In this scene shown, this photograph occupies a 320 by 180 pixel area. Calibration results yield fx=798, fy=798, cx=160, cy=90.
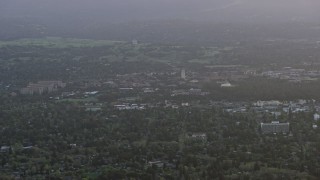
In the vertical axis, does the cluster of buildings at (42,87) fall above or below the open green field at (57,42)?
below

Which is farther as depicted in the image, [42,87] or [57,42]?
[57,42]

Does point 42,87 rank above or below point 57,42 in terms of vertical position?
below

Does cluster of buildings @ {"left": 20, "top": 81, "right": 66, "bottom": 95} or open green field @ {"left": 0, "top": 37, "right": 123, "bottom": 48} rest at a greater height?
open green field @ {"left": 0, "top": 37, "right": 123, "bottom": 48}

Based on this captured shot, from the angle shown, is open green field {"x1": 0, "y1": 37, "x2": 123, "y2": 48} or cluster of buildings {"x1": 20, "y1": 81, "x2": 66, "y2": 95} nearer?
cluster of buildings {"x1": 20, "y1": 81, "x2": 66, "y2": 95}

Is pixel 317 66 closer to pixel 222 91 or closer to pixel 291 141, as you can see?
pixel 222 91

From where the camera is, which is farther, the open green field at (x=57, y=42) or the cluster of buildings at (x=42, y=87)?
the open green field at (x=57, y=42)
